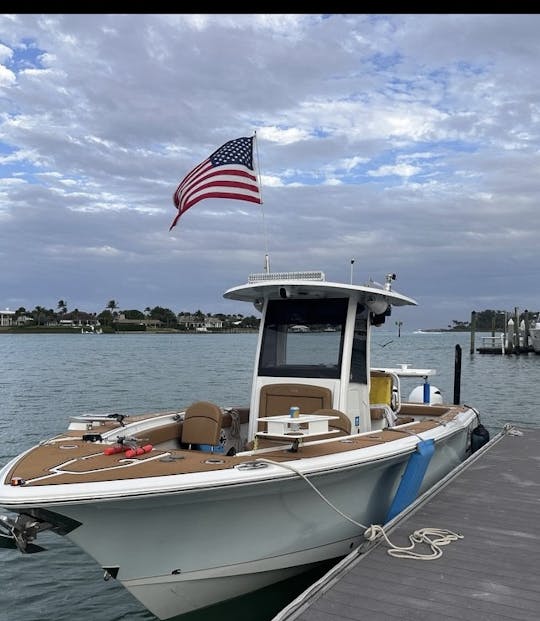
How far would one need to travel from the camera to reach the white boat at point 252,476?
192 inches

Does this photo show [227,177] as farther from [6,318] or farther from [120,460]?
[6,318]

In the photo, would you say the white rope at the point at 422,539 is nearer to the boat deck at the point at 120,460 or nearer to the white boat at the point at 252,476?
the white boat at the point at 252,476

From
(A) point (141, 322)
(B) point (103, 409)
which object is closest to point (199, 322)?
(A) point (141, 322)

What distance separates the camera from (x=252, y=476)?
16.5 ft

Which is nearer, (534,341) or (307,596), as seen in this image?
(307,596)

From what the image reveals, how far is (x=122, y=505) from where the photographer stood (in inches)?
189

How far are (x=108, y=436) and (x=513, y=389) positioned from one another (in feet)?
94.6

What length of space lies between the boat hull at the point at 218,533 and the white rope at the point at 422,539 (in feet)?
1.08

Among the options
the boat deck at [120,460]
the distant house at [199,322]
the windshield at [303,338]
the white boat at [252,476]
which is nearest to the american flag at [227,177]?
the white boat at [252,476]

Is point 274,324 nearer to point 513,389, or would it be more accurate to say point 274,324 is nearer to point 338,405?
point 338,405

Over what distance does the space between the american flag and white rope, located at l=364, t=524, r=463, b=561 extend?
4.51 metres

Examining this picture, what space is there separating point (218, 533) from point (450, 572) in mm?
1943

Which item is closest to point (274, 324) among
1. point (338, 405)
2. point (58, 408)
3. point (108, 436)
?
point (338, 405)
